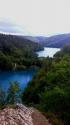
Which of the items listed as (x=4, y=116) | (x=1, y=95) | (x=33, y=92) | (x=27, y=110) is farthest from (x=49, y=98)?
(x=1, y=95)

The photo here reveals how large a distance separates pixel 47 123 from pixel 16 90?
95.7 feet

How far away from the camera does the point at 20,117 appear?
12109mm

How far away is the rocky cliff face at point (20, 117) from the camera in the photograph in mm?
11538

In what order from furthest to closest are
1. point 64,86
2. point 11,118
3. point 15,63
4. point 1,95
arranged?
1. point 15,63
2. point 1,95
3. point 64,86
4. point 11,118

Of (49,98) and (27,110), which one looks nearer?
(27,110)

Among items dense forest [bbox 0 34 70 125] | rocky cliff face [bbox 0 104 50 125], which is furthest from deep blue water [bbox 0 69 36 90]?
rocky cliff face [bbox 0 104 50 125]

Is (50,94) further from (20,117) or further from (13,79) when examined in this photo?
(13,79)

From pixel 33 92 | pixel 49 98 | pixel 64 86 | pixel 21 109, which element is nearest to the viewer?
pixel 21 109

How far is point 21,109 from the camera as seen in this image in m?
13.1

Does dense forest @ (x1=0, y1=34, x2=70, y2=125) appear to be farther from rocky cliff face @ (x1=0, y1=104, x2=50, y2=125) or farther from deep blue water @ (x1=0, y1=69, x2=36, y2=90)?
deep blue water @ (x1=0, y1=69, x2=36, y2=90)

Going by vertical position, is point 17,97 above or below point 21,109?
below

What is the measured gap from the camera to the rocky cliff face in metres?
11.5

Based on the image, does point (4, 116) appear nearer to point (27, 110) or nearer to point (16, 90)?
point (27, 110)

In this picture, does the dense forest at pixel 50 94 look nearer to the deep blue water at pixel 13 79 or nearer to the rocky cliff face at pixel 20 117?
the rocky cliff face at pixel 20 117
